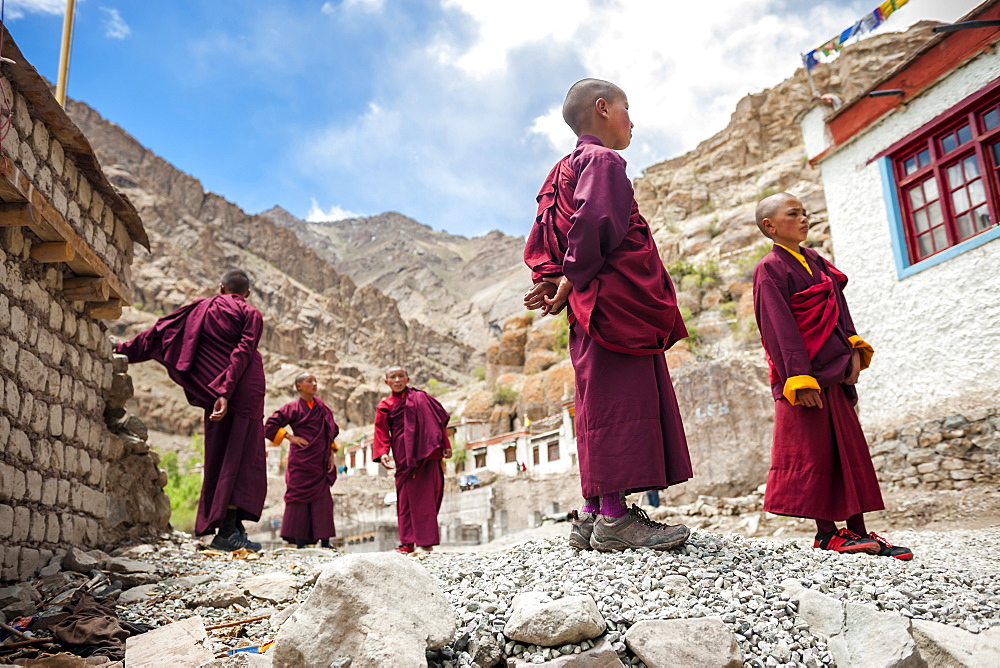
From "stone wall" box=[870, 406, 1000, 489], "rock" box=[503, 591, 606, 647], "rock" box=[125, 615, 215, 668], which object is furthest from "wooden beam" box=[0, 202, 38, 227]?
"stone wall" box=[870, 406, 1000, 489]

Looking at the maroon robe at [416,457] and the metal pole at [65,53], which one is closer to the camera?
the metal pole at [65,53]

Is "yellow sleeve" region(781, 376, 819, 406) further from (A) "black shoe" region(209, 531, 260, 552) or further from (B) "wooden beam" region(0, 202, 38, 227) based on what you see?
(A) "black shoe" region(209, 531, 260, 552)

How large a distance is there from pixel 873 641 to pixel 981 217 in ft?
19.3

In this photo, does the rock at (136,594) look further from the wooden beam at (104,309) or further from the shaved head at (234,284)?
the shaved head at (234,284)

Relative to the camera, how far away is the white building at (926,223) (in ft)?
20.1

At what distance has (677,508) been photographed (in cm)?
680

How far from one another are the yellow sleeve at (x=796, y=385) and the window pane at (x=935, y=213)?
4.72m

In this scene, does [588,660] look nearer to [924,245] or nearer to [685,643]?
[685,643]

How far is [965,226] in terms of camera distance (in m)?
6.46

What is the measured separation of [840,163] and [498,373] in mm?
28814

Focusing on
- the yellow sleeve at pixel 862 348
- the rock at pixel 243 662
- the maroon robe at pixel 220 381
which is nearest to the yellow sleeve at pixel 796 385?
the yellow sleeve at pixel 862 348

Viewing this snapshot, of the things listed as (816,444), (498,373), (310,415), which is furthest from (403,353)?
(816,444)

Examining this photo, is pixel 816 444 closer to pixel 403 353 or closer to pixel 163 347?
pixel 163 347

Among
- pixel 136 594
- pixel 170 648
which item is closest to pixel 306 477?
pixel 136 594
